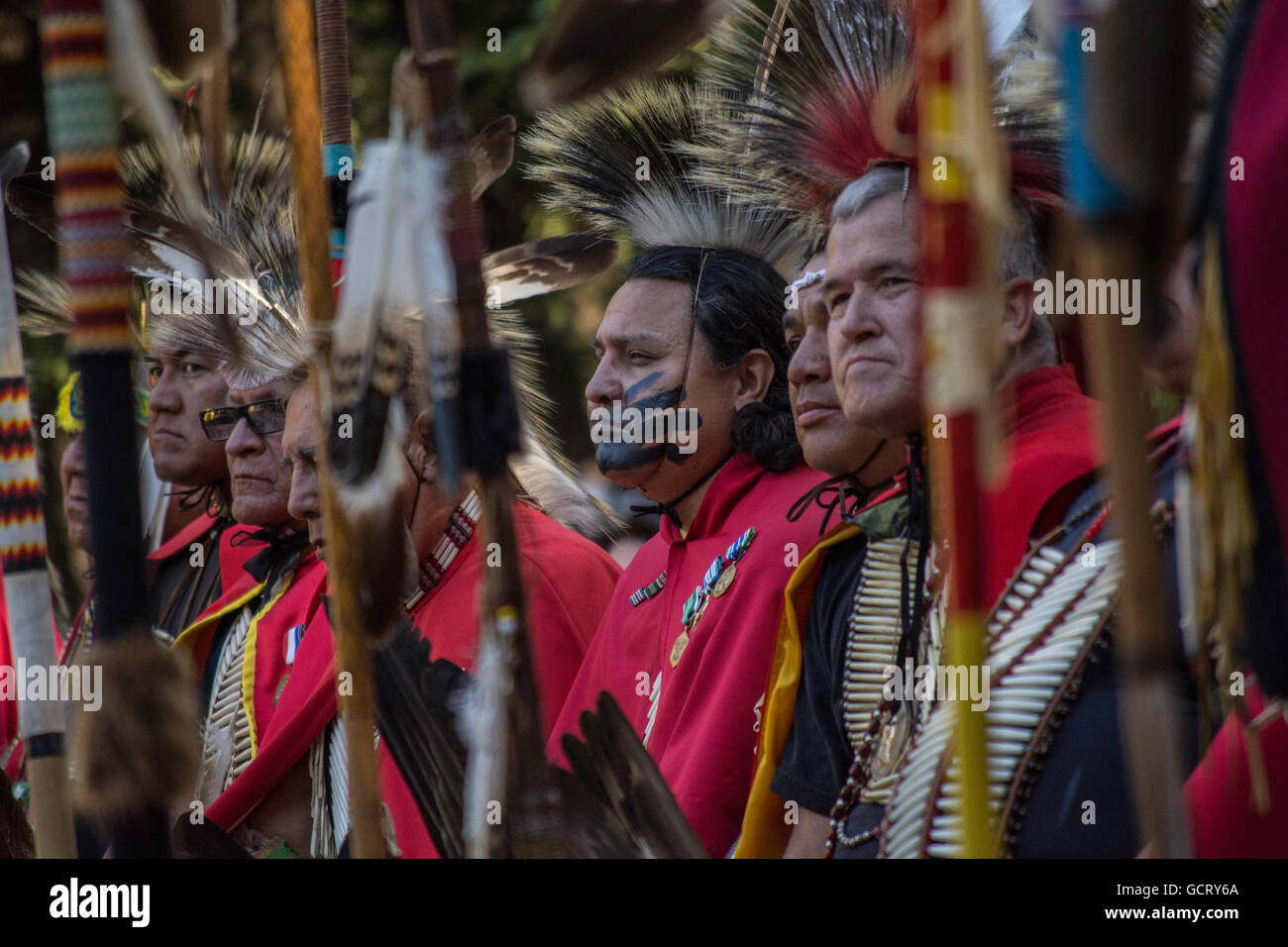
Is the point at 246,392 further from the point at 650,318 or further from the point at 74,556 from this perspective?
the point at 74,556

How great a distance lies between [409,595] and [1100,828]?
6.08 feet

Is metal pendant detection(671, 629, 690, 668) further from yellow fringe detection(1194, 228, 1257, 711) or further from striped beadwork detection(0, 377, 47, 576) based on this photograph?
yellow fringe detection(1194, 228, 1257, 711)

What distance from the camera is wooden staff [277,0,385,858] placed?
A: 66.4 inches

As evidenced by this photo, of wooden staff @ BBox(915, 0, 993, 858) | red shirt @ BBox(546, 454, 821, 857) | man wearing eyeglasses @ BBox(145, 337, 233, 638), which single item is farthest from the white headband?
man wearing eyeglasses @ BBox(145, 337, 233, 638)

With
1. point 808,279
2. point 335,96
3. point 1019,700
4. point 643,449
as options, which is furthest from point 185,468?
point 1019,700

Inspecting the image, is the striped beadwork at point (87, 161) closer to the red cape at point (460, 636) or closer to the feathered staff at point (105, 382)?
the feathered staff at point (105, 382)

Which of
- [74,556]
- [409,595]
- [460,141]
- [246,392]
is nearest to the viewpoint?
[460,141]

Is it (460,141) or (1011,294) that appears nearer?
(460,141)

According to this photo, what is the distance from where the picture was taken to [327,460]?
171 cm

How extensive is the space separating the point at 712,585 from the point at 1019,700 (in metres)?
1.12

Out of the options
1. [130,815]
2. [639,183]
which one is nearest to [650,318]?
[639,183]

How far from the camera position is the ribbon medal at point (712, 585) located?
305 centimetres

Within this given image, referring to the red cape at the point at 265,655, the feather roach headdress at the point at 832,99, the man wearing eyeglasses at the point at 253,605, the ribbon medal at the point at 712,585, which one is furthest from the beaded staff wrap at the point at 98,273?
the man wearing eyeglasses at the point at 253,605

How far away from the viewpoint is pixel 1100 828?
1922mm
